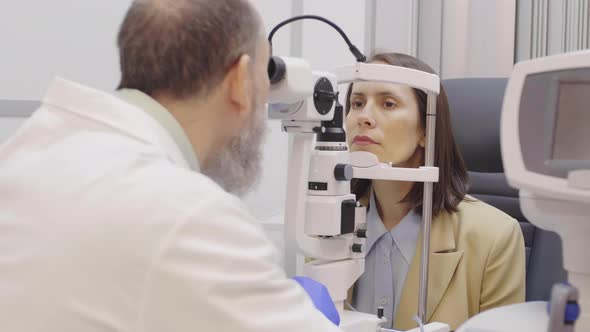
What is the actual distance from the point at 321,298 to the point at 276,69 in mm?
406

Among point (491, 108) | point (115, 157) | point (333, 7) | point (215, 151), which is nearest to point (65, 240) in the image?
point (115, 157)

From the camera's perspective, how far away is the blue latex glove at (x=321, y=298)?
1.18 meters

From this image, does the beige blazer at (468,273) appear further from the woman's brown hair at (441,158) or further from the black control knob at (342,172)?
the black control knob at (342,172)

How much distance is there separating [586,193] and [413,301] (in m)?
0.96

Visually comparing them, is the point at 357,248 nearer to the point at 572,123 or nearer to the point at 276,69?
the point at 276,69

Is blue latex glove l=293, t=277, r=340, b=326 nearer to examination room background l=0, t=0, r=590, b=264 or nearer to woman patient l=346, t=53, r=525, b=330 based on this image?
woman patient l=346, t=53, r=525, b=330

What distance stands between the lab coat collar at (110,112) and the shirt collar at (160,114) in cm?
3

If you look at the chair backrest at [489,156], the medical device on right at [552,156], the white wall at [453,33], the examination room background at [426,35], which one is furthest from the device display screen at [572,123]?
the white wall at [453,33]

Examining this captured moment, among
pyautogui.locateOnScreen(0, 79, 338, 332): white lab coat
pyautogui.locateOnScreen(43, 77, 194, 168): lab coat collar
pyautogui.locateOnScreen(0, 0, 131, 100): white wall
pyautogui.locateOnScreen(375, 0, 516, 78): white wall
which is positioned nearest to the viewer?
pyautogui.locateOnScreen(0, 79, 338, 332): white lab coat

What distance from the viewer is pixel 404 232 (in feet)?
5.68

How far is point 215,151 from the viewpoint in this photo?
1.01 m

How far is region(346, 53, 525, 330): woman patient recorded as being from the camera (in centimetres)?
163

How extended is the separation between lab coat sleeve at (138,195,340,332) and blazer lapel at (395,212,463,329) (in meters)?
0.90

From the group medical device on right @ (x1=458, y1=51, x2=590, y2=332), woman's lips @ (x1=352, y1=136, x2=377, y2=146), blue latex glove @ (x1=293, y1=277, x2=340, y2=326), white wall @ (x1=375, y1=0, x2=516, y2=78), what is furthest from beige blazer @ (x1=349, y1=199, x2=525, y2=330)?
white wall @ (x1=375, y1=0, x2=516, y2=78)
